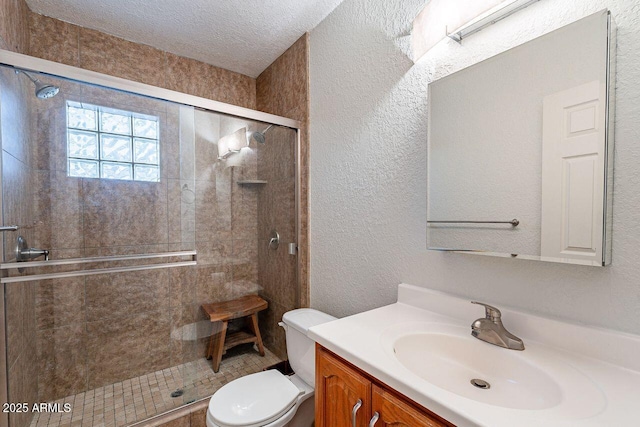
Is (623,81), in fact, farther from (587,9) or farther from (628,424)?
(628,424)

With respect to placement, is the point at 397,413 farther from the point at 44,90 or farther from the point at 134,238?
the point at 44,90

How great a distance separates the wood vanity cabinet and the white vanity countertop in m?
0.04

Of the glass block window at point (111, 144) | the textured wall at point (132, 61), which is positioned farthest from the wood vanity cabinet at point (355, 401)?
the textured wall at point (132, 61)

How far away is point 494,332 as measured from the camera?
86cm

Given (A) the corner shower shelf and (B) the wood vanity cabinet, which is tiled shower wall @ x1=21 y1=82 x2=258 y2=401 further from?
(B) the wood vanity cabinet

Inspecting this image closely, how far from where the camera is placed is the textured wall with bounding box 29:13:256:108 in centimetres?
172

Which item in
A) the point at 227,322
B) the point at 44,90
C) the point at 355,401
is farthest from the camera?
the point at 227,322

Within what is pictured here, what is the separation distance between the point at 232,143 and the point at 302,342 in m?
1.30

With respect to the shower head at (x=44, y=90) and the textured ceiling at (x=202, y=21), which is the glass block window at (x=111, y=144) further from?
the textured ceiling at (x=202, y=21)

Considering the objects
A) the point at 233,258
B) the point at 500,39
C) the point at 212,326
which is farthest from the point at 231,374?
the point at 500,39

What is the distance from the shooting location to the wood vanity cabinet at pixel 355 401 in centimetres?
65

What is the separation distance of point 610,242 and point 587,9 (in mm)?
669

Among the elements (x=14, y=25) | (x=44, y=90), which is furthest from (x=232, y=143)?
(x=14, y=25)

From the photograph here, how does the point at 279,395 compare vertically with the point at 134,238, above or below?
below
